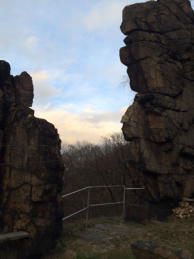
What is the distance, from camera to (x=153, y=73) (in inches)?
365

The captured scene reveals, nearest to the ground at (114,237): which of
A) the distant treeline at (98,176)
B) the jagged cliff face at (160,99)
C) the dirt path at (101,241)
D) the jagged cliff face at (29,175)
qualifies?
the dirt path at (101,241)

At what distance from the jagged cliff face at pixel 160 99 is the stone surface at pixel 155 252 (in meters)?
4.49

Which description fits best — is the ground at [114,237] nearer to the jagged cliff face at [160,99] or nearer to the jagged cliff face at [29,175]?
the jagged cliff face at [29,175]

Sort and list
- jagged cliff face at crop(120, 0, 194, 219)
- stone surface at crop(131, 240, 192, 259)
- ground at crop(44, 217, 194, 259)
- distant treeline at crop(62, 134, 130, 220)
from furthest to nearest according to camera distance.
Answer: distant treeline at crop(62, 134, 130, 220) < jagged cliff face at crop(120, 0, 194, 219) < ground at crop(44, 217, 194, 259) < stone surface at crop(131, 240, 192, 259)

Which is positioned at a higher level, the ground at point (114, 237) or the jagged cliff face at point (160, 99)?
the jagged cliff face at point (160, 99)

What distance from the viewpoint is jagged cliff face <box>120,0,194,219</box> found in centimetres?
870

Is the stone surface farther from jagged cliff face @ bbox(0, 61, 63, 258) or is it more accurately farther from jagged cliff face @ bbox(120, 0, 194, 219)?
jagged cliff face @ bbox(120, 0, 194, 219)

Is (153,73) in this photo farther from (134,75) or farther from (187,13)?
(187,13)

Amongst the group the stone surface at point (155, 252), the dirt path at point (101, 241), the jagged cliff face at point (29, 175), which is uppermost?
the jagged cliff face at point (29, 175)

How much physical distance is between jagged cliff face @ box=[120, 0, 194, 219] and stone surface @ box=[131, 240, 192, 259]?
4.49 m

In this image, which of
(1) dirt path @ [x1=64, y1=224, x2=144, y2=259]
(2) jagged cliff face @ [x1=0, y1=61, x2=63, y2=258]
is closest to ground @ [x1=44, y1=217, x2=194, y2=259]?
(1) dirt path @ [x1=64, y1=224, x2=144, y2=259]

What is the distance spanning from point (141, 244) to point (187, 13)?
29.6ft

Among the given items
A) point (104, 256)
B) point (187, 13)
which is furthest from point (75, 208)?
point (104, 256)

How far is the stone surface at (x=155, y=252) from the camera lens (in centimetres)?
371
